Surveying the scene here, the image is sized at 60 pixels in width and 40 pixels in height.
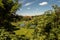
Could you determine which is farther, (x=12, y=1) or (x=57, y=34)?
(x=12, y=1)

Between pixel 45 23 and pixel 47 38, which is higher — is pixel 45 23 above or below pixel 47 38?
above

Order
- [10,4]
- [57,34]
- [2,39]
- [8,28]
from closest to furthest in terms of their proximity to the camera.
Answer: [57,34]
[2,39]
[8,28]
[10,4]

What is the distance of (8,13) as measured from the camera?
12.8m

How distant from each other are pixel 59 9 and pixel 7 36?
398cm

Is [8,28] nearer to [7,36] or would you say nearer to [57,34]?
[7,36]

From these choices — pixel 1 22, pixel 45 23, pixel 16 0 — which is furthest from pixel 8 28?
pixel 45 23

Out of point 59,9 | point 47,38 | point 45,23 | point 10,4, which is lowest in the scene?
point 47,38

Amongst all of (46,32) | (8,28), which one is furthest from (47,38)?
(8,28)

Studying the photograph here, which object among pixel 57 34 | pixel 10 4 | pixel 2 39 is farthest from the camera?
pixel 10 4

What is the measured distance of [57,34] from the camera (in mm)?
8062

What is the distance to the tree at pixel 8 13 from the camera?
40.5 feet

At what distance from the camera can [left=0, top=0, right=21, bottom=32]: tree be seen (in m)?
12.3

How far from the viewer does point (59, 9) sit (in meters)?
8.38

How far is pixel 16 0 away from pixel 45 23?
18.3 ft
